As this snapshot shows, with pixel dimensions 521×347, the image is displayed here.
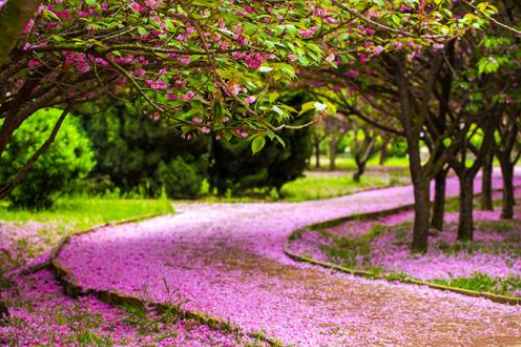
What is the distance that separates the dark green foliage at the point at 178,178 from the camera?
19.6m

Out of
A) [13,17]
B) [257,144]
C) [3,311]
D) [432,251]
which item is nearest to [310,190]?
[432,251]

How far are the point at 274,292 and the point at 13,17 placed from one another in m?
5.31

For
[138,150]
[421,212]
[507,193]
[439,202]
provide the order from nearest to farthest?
[421,212], [439,202], [507,193], [138,150]

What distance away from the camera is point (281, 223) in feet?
46.3

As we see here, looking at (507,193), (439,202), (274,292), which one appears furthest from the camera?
(507,193)

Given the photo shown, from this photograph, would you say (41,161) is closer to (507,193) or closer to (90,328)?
(90,328)

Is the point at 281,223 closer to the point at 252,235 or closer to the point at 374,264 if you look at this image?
the point at 252,235

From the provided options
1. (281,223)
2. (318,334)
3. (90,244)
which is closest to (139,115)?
(281,223)

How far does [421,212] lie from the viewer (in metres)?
10.4

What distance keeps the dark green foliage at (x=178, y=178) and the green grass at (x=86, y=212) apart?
197 centimetres

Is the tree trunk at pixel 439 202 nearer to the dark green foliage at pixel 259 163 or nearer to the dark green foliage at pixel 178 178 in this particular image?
the dark green foliage at pixel 259 163

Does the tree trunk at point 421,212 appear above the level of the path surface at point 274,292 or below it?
above

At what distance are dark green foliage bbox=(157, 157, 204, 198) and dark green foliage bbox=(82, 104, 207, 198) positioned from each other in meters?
0.04

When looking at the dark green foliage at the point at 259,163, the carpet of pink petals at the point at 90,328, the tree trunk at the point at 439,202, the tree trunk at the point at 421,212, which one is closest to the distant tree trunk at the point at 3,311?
the carpet of pink petals at the point at 90,328
